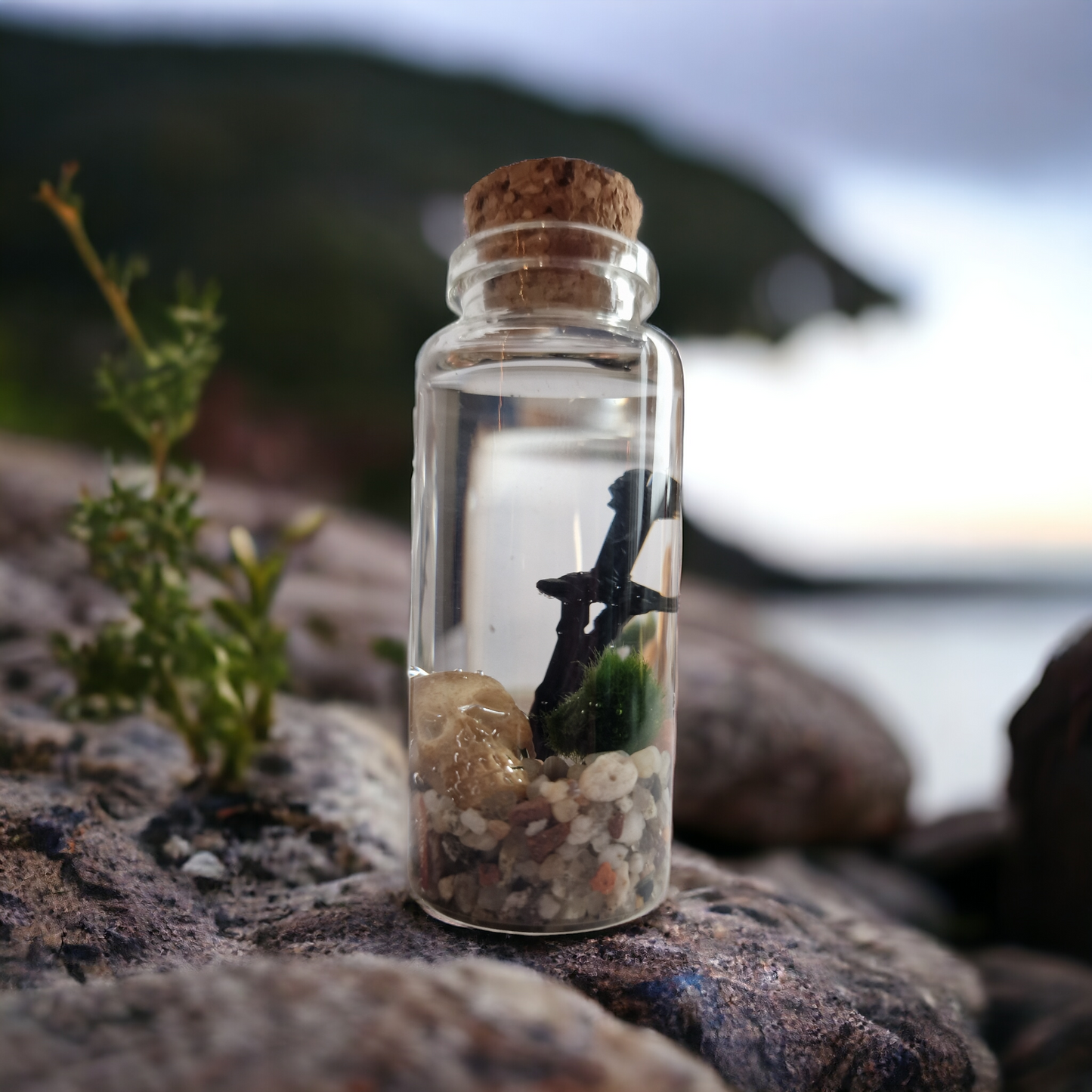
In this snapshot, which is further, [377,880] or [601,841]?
[377,880]

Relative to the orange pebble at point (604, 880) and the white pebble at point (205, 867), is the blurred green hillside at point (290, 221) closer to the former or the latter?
the white pebble at point (205, 867)

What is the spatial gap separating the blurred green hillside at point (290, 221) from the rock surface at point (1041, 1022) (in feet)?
5.70

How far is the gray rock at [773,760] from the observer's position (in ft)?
4.70

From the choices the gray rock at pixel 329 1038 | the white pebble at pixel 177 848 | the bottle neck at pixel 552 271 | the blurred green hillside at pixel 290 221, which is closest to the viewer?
the gray rock at pixel 329 1038

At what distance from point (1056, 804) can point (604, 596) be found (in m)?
0.79

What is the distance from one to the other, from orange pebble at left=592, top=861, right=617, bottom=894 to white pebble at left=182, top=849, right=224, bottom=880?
42 cm

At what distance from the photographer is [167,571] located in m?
1.07

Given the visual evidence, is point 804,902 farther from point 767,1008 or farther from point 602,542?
point 602,542

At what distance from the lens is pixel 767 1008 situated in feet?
2.29

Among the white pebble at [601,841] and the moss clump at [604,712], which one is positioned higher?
the moss clump at [604,712]

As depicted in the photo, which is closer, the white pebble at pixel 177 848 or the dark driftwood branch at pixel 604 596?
the dark driftwood branch at pixel 604 596

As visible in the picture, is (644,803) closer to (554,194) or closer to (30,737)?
(554,194)

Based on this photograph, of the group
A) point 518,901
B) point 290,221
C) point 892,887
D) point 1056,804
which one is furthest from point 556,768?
point 290,221

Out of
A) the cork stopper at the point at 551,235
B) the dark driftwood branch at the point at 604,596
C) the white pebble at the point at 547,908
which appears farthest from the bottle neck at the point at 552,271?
the white pebble at the point at 547,908
